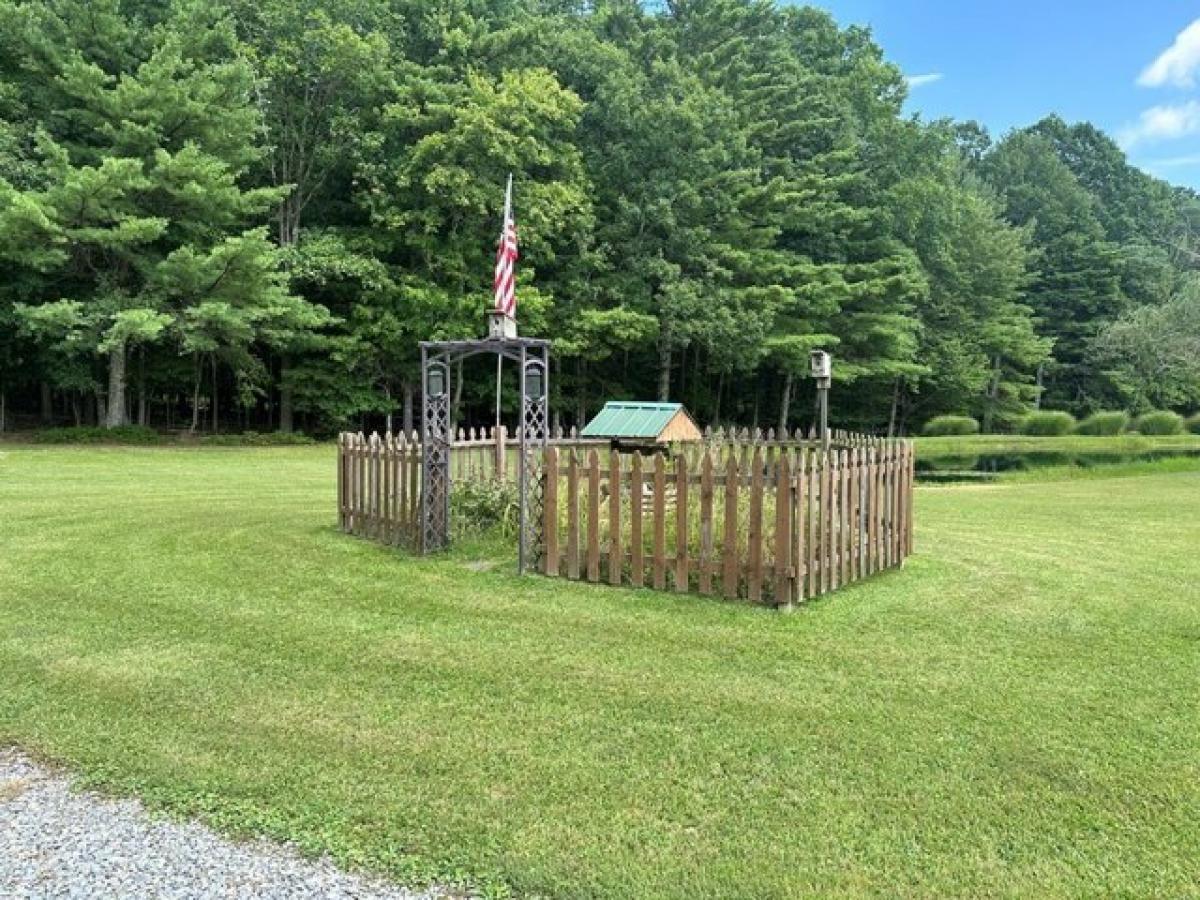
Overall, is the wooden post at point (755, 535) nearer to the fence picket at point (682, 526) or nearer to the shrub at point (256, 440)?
the fence picket at point (682, 526)

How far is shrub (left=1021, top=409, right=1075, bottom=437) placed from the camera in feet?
129

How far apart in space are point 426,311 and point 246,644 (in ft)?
74.2

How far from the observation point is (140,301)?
22344 millimetres

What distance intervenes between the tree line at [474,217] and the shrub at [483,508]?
1583 cm

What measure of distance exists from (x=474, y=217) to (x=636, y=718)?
2528 cm

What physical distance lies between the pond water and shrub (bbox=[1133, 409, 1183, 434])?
991cm

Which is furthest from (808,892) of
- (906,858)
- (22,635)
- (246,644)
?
(22,635)

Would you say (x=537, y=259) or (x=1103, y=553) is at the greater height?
(x=537, y=259)

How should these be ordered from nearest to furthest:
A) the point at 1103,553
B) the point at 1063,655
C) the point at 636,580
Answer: the point at 1063,655, the point at 636,580, the point at 1103,553

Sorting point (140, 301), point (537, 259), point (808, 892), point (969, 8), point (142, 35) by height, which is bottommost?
point (808, 892)

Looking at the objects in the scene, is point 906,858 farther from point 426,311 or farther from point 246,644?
point 426,311

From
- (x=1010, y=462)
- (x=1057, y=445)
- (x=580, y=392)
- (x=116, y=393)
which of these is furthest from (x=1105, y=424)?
(x=116, y=393)

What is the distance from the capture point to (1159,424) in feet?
126

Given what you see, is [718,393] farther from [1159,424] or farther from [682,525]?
[682,525]
